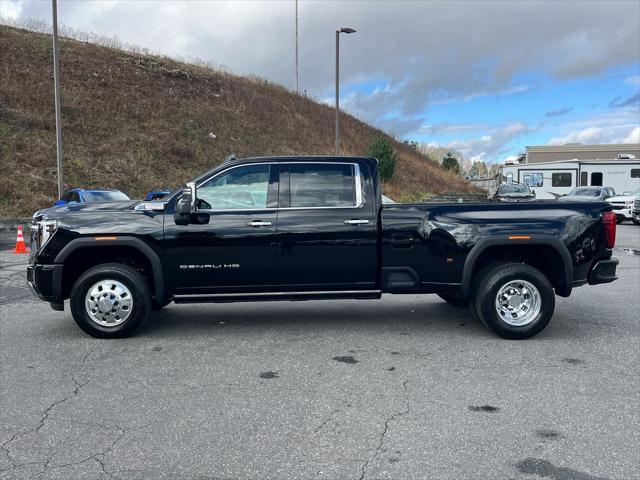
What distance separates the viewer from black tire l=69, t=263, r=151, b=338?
19.0ft

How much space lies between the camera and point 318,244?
233 inches

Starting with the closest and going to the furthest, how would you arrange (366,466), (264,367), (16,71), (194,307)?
(366,466) → (264,367) → (194,307) → (16,71)

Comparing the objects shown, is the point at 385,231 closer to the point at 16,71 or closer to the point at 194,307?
the point at 194,307

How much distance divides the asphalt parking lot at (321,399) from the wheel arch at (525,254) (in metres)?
A: 0.60

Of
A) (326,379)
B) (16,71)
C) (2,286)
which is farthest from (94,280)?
(16,71)

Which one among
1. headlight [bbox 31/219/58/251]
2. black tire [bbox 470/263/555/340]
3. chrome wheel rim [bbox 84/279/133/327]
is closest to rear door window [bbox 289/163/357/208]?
black tire [bbox 470/263/555/340]

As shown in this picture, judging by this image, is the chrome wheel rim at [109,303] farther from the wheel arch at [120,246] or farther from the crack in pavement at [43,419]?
the crack in pavement at [43,419]

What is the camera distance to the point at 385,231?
595 centimetres

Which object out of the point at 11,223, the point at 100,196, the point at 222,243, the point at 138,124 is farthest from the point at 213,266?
the point at 138,124

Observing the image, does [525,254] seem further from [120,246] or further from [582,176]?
[582,176]

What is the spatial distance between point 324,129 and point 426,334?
40579 millimetres

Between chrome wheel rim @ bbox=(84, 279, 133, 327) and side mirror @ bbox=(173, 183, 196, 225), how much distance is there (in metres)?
A: 0.91

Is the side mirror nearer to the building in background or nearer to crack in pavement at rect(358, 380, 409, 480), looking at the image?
crack in pavement at rect(358, 380, 409, 480)

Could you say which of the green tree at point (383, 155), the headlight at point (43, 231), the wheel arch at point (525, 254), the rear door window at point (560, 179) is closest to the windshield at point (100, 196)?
the headlight at point (43, 231)
